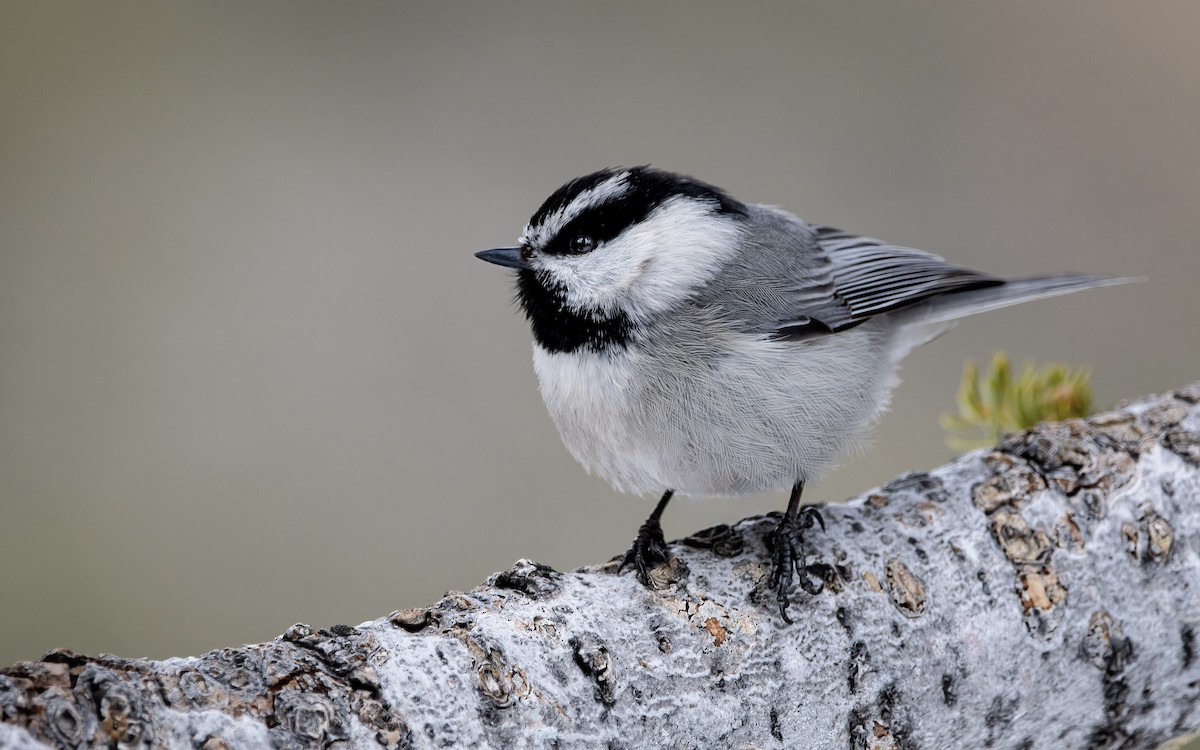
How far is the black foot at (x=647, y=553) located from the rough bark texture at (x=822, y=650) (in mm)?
28

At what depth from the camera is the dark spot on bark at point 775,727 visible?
4.62 ft

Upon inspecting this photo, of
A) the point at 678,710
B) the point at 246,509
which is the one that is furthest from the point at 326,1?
the point at 678,710

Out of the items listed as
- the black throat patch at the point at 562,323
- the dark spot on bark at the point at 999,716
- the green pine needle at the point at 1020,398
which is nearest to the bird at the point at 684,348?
the black throat patch at the point at 562,323

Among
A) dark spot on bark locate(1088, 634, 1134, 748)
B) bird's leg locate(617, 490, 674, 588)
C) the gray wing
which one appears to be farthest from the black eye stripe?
dark spot on bark locate(1088, 634, 1134, 748)

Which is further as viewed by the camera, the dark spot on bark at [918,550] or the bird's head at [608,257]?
the bird's head at [608,257]

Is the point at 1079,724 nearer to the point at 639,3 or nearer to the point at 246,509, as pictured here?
the point at 246,509

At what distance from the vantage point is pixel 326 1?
3814 mm

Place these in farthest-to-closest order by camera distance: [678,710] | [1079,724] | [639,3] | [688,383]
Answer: [639,3]
[688,383]
[1079,724]
[678,710]

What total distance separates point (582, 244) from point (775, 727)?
1.00m

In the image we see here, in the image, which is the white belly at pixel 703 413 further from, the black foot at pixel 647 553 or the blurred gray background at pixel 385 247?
the blurred gray background at pixel 385 247

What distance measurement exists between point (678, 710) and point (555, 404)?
29.4 inches

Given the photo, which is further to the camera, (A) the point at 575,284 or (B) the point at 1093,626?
(A) the point at 575,284

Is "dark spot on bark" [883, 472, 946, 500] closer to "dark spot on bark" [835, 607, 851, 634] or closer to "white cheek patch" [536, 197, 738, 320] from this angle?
"dark spot on bark" [835, 607, 851, 634]

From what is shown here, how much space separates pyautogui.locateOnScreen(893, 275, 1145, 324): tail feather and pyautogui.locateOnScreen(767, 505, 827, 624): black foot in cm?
74
